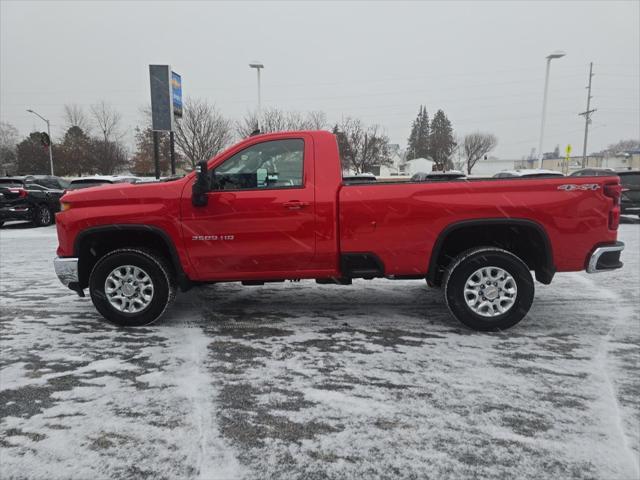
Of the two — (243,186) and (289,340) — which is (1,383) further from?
(243,186)

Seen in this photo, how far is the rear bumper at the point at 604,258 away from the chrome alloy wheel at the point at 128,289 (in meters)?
4.44

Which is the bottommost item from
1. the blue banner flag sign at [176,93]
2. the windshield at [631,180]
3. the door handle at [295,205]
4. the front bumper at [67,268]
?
the front bumper at [67,268]

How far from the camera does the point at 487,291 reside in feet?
13.9

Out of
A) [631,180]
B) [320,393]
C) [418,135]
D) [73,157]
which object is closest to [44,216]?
[320,393]

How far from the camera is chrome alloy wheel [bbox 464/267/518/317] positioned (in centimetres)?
421

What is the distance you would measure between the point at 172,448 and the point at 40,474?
67cm

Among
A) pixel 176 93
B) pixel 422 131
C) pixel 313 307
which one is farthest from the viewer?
pixel 422 131

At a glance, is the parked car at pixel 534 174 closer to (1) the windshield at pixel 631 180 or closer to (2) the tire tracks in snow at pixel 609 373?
(2) the tire tracks in snow at pixel 609 373

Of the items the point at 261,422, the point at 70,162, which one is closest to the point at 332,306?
the point at 261,422

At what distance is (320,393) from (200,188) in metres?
2.27

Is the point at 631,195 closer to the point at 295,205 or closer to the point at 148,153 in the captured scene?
the point at 295,205

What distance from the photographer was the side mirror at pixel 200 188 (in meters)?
4.16

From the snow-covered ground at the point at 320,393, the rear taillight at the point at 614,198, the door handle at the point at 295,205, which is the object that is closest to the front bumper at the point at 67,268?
the snow-covered ground at the point at 320,393

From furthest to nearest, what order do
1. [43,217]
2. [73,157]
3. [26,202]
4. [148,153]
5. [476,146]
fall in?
[476,146], [73,157], [148,153], [43,217], [26,202]
